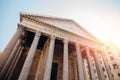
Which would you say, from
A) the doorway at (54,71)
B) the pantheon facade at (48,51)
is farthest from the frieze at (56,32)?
the doorway at (54,71)

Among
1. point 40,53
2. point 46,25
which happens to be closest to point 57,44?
point 40,53

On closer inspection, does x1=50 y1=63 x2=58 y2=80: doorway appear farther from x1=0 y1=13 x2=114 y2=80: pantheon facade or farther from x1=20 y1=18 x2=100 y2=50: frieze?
x1=20 y1=18 x2=100 y2=50: frieze

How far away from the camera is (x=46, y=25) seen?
9.65 metres

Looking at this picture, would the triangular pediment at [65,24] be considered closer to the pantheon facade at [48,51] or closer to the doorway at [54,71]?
the pantheon facade at [48,51]

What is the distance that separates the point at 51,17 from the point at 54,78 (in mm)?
7482

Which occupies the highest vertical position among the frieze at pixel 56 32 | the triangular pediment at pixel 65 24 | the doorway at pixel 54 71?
the triangular pediment at pixel 65 24

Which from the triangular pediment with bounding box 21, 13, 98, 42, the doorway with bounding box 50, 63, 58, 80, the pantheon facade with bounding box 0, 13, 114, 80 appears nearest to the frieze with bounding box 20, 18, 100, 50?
the pantheon facade with bounding box 0, 13, 114, 80

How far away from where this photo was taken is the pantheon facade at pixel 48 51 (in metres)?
7.36

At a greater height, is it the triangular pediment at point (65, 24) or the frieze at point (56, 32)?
the triangular pediment at point (65, 24)

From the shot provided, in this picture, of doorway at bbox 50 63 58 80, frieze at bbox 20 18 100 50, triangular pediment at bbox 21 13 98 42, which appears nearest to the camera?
frieze at bbox 20 18 100 50

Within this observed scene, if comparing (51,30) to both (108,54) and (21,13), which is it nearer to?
→ (21,13)

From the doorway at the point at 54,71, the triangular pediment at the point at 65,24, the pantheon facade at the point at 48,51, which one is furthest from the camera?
the doorway at the point at 54,71

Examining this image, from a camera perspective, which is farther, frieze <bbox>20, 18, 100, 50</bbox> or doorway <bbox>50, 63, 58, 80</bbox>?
doorway <bbox>50, 63, 58, 80</bbox>

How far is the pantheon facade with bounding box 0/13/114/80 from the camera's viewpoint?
7.36 metres
